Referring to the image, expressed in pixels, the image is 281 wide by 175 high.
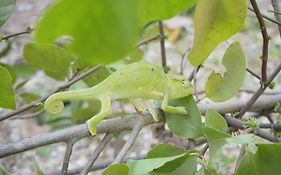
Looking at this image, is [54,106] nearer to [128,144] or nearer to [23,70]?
[128,144]

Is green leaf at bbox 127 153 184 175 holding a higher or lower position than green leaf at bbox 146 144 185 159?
higher

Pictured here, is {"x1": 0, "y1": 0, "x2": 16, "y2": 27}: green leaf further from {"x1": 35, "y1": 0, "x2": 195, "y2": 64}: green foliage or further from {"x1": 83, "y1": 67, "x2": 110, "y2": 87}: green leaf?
{"x1": 35, "y1": 0, "x2": 195, "y2": 64}: green foliage

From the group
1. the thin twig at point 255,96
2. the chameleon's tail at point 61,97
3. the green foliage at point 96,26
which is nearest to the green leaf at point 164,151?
the chameleon's tail at point 61,97

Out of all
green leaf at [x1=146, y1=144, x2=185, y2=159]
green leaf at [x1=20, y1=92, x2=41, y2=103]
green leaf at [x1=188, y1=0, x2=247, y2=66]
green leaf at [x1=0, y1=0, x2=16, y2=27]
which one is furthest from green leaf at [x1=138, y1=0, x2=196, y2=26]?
green leaf at [x1=20, y1=92, x2=41, y2=103]

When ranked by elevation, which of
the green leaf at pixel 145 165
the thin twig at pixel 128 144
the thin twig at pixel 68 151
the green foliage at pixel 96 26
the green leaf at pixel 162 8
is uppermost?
the green foliage at pixel 96 26

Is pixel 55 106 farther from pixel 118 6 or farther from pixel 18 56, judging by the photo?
pixel 18 56

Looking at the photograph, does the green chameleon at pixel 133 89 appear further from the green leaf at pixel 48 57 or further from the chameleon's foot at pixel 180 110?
the green leaf at pixel 48 57

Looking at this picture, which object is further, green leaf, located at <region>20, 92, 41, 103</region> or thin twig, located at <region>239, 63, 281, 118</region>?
green leaf, located at <region>20, 92, 41, 103</region>
